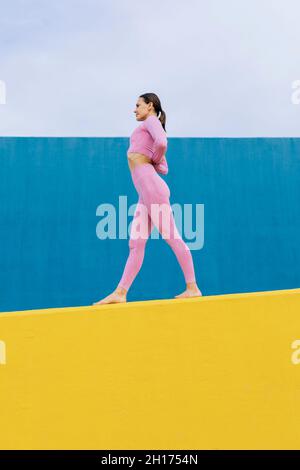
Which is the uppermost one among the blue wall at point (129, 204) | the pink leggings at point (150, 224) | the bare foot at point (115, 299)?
the blue wall at point (129, 204)

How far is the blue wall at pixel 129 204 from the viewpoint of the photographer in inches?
291

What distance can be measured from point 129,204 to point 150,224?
3.91m

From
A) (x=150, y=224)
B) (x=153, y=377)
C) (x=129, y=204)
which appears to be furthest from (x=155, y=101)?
(x=129, y=204)

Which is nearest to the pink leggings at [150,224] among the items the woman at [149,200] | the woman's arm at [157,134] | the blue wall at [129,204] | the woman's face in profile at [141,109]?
the woman at [149,200]

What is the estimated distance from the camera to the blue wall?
740 centimetres

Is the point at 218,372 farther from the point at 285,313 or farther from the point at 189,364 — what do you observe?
the point at 285,313

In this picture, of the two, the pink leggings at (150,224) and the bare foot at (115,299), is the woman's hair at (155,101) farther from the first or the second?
the bare foot at (115,299)

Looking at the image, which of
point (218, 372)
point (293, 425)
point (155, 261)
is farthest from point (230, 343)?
point (155, 261)

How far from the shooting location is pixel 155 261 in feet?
24.4

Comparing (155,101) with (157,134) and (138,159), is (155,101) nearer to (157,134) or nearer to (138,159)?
(157,134)

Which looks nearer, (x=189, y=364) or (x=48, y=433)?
(x=48, y=433)

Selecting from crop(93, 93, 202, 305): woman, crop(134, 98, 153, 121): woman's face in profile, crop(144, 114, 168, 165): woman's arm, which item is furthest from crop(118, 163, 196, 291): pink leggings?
crop(134, 98, 153, 121): woman's face in profile

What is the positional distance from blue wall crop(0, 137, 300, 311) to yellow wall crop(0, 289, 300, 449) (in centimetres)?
435

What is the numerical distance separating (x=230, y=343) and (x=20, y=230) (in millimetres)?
5027
